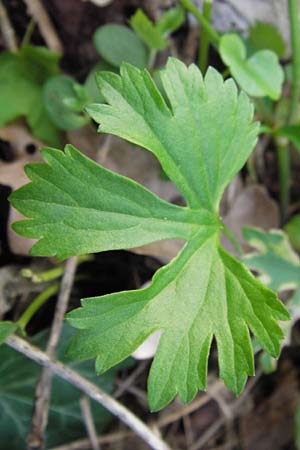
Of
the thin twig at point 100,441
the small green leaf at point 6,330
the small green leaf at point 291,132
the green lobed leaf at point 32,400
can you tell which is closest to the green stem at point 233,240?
the small green leaf at point 291,132

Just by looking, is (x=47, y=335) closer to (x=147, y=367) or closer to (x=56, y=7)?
(x=147, y=367)

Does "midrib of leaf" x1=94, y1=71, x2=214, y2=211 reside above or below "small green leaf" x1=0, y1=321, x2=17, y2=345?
above

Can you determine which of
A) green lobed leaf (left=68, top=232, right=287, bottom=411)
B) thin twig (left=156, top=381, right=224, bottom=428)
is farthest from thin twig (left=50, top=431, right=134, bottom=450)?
green lobed leaf (left=68, top=232, right=287, bottom=411)

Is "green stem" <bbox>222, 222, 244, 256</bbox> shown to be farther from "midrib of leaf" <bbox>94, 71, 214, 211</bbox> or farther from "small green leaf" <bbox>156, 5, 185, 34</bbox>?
"small green leaf" <bbox>156, 5, 185, 34</bbox>

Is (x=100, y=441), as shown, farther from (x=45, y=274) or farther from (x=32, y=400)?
(x=45, y=274)

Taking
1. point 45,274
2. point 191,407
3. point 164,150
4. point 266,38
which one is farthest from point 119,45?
point 191,407

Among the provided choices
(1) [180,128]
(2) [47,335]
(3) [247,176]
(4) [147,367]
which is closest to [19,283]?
(2) [47,335]
